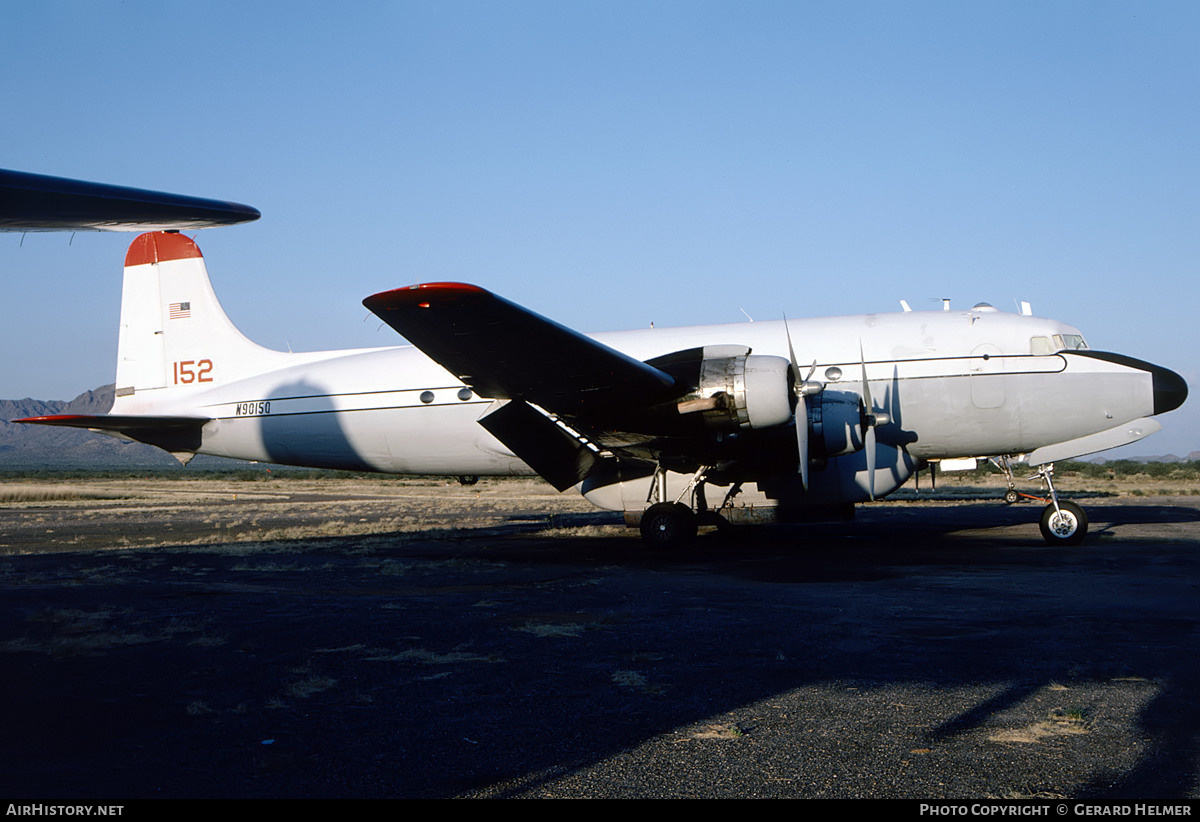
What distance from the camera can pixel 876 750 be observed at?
4098 millimetres

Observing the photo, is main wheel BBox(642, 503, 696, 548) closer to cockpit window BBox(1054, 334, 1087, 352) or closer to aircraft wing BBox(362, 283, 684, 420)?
aircraft wing BBox(362, 283, 684, 420)

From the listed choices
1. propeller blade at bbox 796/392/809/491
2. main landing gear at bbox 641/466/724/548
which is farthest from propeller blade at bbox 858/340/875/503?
main landing gear at bbox 641/466/724/548

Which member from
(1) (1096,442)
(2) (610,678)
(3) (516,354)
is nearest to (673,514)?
(3) (516,354)

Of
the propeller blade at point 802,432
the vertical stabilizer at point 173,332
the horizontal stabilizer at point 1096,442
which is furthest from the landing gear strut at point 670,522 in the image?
the vertical stabilizer at point 173,332

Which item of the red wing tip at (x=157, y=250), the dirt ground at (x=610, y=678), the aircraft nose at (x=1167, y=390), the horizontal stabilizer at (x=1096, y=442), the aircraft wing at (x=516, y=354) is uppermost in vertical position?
the red wing tip at (x=157, y=250)

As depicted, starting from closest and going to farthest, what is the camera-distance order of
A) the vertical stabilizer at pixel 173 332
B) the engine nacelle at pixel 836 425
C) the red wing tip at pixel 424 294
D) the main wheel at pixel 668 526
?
the red wing tip at pixel 424 294 < the engine nacelle at pixel 836 425 < the main wheel at pixel 668 526 < the vertical stabilizer at pixel 173 332

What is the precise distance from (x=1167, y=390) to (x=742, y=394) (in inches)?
283

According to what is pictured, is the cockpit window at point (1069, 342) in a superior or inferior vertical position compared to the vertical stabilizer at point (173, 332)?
inferior

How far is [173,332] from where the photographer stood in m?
17.8

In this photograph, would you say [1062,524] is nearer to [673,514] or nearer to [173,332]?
[673,514]

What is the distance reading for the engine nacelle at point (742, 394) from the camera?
38.7 ft

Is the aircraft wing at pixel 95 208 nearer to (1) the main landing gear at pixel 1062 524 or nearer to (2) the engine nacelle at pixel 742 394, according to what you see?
(2) the engine nacelle at pixel 742 394

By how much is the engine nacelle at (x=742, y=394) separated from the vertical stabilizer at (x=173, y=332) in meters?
9.81

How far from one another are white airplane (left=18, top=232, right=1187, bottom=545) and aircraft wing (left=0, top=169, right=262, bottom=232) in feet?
11.4
